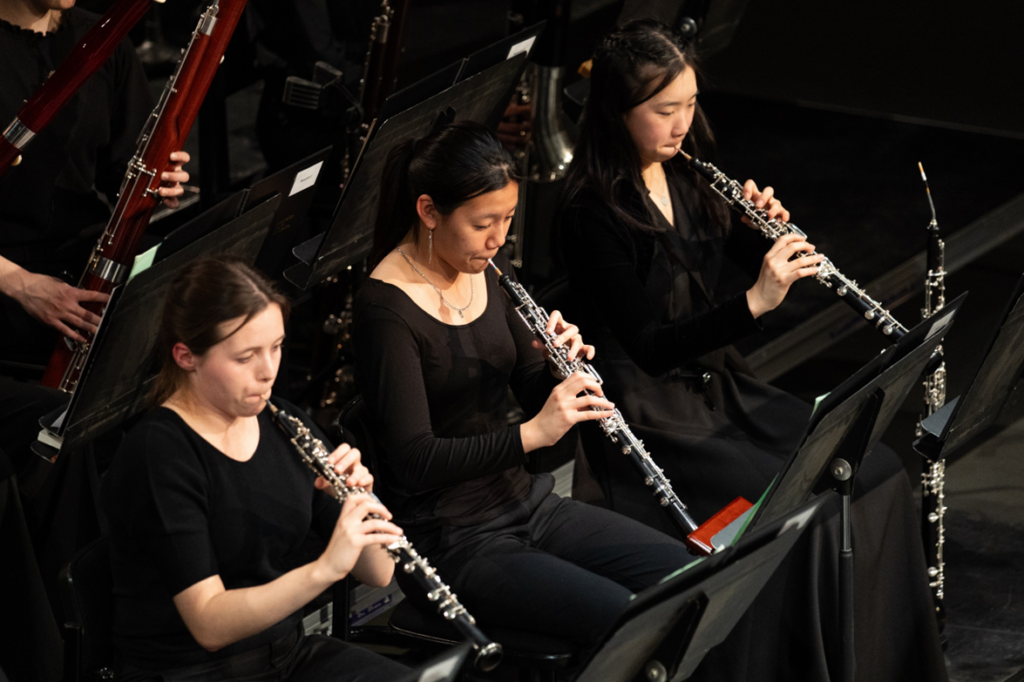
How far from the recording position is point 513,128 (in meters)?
3.71

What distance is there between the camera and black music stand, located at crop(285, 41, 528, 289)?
2576mm

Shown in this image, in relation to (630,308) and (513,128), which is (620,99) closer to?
(630,308)

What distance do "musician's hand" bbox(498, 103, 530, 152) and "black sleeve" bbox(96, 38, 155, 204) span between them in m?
1.00

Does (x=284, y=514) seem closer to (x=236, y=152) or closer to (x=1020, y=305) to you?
(x=1020, y=305)

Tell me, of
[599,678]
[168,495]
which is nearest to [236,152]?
[168,495]

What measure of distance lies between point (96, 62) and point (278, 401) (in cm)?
85

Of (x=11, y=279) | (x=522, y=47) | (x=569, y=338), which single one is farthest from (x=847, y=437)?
(x=11, y=279)

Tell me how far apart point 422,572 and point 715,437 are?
100cm

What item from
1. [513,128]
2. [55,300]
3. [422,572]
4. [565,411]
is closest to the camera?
[422,572]

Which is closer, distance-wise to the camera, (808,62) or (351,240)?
(351,240)

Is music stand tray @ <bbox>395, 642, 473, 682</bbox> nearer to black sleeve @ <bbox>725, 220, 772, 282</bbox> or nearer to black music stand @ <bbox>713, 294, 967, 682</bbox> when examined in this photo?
black music stand @ <bbox>713, 294, 967, 682</bbox>

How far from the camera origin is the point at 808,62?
20.5 ft

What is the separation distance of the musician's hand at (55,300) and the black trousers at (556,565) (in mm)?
840

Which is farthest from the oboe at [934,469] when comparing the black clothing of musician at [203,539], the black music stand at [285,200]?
the black clothing of musician at [203,539]
